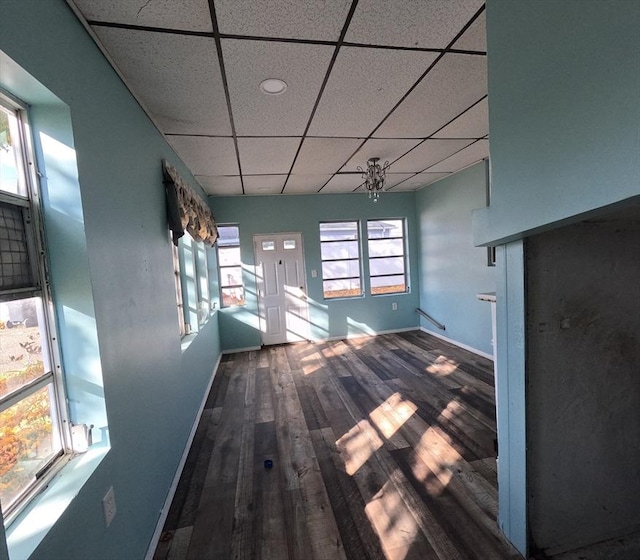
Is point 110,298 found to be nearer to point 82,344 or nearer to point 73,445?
point 82,344

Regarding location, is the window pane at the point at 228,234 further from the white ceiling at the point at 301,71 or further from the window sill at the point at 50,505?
the window sill at the point at 50,505

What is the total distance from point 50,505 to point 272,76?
83.4 inches

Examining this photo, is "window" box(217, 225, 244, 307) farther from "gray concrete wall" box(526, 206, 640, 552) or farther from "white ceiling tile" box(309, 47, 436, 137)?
"gray concrete wall" box(526, 206, 640, 552)

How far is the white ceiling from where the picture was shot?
1.24 metres

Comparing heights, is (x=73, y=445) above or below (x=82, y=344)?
below

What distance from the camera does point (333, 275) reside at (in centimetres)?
519

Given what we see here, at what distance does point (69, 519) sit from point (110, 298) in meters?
0.78

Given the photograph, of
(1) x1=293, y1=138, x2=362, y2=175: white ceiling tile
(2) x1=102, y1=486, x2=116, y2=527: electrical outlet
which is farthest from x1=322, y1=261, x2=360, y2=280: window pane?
(2) x1=102, y1=486, x2=116, y2=527: electrical outlet

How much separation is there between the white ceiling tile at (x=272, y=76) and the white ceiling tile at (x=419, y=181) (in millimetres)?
2579

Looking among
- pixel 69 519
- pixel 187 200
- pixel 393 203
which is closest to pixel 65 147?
pixel 69 519

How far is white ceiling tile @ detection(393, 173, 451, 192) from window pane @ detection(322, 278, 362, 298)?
179 centimetres

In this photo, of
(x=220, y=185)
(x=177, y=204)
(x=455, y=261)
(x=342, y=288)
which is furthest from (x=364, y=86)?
(x=342, y=288)

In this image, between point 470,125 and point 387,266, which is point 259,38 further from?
point 387,266

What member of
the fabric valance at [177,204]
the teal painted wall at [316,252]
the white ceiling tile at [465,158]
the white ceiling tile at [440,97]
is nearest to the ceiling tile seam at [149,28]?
the fabric valance at [177,204]
